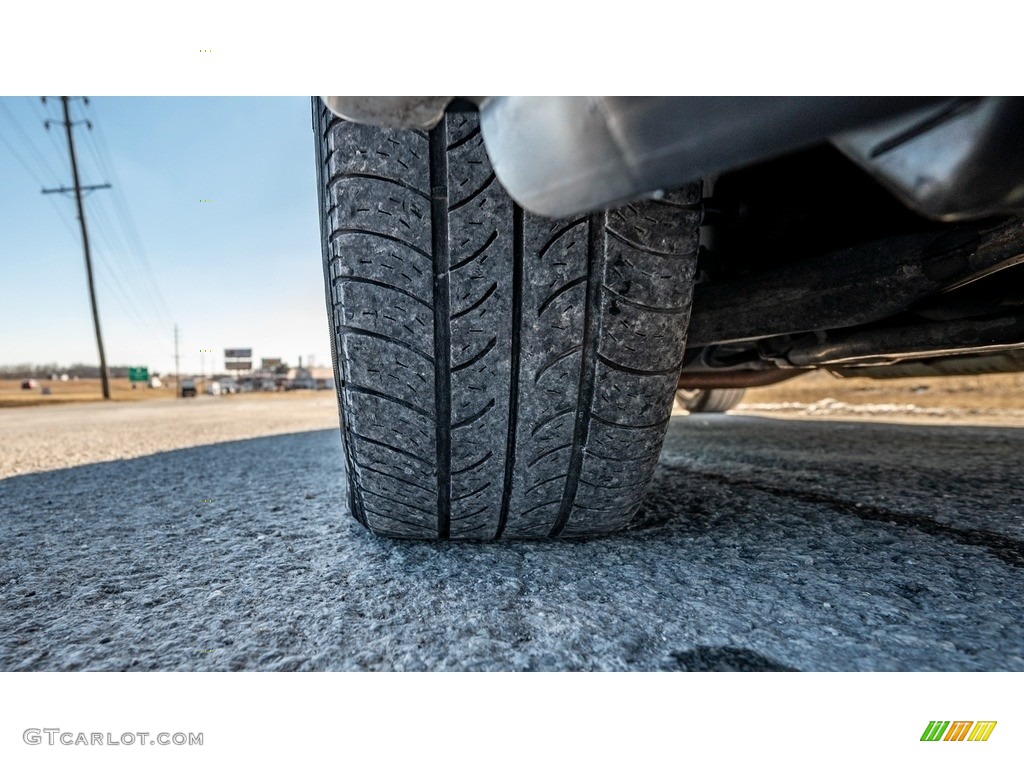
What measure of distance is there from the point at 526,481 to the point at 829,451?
149 centimetres

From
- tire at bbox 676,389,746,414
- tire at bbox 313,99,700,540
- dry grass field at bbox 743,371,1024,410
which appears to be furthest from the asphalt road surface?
dry grass field at bbox 743,371,1024,410

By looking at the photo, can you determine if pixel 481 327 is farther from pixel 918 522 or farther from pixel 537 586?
pixel 918 522

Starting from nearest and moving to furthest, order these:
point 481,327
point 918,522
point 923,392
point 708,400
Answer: point 481,327 → point 918,522 → point 708,400 → point 923,392

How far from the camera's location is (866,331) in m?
0.98

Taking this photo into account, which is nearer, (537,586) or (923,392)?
(537,586)

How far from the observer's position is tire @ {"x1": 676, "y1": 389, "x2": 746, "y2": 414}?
11.4ft
